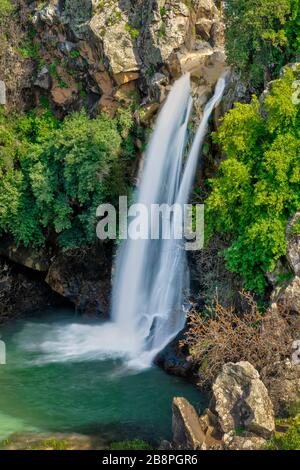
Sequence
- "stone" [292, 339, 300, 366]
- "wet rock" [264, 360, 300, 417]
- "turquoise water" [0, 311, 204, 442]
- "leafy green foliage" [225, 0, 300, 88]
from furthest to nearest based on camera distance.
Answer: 1. "leafy green foliage" [225, 0, 300, 88]
2. "turquoise water" [0, 311, 204, 442]
3. "stone" [292, 339, 300, 366]
4. "wet rock" [264, 360, 300, 417]

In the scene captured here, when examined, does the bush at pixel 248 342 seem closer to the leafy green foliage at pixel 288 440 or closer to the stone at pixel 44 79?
the leafy green foliage at pixel 288 440

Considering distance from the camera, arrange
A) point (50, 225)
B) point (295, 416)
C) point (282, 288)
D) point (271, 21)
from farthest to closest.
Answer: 1. point (50, 225)
2. point (271, 21)
3. point (282, 288)
4. point (295, 416)

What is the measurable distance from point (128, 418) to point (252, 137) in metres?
7.86

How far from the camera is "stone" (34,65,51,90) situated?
25.0 meters

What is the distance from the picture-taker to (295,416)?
1259 centimetres

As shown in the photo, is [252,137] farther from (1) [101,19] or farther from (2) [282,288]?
(1) [101,19]

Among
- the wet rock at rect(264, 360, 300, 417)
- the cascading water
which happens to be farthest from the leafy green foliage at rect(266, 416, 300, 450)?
the cascading water

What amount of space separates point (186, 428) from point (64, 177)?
1193cm

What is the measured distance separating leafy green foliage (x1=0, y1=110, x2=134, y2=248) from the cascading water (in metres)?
1.40

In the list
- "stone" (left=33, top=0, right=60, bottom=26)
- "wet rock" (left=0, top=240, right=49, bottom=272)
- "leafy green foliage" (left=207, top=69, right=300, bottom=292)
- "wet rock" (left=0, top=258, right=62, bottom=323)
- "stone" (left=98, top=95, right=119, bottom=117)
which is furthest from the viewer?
"stone" (left=33, top=0, right=60, bottom=26)

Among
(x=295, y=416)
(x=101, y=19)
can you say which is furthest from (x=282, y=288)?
(x=101, y=19)

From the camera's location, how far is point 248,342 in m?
14.1

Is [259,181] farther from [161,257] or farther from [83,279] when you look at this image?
[83,279]

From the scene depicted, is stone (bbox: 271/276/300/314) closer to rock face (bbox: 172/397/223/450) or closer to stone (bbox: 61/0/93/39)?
rock face (bbox: 172/397/223/450)
